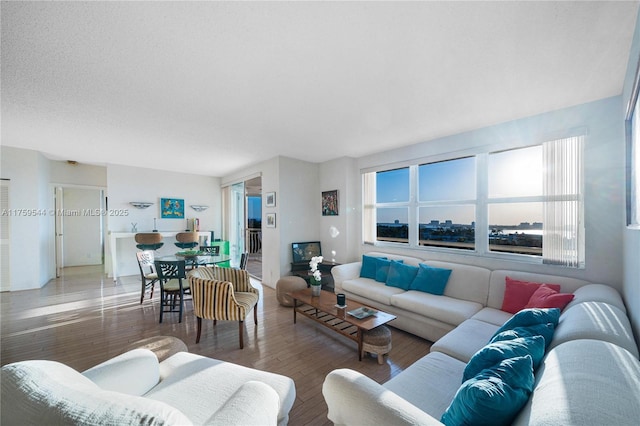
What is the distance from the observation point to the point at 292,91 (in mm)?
2314

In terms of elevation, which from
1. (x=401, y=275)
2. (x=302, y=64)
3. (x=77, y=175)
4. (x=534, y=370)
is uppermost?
(x=302, y=64)

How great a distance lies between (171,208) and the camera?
6398 millimetres

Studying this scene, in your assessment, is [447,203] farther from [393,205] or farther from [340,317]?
[340,317]

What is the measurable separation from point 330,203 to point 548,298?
143 inches

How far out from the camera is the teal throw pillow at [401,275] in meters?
3.38

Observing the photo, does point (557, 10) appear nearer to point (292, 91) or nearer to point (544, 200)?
point (292, 91)

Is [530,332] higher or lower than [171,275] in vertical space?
higher

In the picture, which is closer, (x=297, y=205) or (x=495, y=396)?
(x=495, y=396)

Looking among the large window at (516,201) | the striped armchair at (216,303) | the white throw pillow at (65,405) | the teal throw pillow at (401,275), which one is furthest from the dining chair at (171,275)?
the large window at (516,201)

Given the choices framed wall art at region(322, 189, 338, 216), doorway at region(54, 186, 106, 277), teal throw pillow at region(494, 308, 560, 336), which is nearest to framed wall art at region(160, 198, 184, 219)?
doorway at region(54, 186, 106, 277)

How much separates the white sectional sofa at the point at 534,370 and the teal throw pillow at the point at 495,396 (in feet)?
0.10

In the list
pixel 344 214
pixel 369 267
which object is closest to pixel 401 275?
pixel 369 267

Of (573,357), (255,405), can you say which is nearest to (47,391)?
(255,405)

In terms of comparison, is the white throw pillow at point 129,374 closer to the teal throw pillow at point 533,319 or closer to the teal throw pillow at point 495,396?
the teal throw pillow at point 495,396
